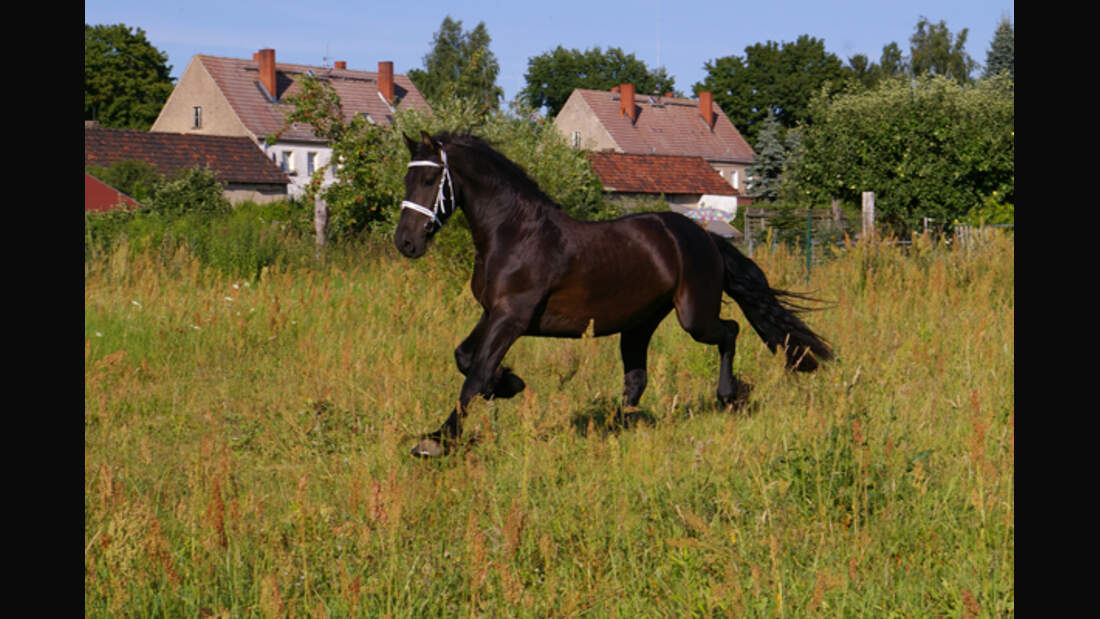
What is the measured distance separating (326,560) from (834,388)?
3.35 meters

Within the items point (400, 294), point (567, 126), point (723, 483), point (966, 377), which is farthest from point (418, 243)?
point (567, 126)

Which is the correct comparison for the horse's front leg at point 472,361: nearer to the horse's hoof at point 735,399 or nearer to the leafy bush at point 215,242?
the horse's hoof at point 735,399

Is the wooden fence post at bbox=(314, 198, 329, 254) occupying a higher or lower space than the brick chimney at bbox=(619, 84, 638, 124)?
lower

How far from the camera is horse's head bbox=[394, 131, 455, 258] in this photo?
236 inches

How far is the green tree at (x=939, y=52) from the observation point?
82.0m

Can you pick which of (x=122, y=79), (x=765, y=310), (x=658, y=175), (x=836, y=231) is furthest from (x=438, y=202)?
(x=122, y=79)

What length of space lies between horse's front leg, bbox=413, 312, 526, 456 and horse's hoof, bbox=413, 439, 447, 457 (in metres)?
0.04

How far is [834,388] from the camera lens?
20.3 ft

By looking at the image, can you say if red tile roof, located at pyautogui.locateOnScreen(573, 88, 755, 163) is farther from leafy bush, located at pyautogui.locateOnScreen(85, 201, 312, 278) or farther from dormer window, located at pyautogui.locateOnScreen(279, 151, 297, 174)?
leafy bush, located at pyautogui.locateOnScreen(85, 201, 312, 278)

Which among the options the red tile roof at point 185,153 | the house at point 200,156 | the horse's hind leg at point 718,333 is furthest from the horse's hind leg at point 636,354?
the house at point 200,156

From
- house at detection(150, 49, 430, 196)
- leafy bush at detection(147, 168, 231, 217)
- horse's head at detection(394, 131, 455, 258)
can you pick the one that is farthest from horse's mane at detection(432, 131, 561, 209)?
house at detection(150, 49, 430, 196)

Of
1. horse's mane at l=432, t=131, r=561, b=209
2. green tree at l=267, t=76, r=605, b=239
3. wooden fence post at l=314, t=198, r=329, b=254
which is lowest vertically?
horse's mane at l=432, t=131, r=561, b=209

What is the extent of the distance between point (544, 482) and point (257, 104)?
64773 mm

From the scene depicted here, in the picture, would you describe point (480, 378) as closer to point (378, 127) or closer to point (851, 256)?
point (851, 256)
